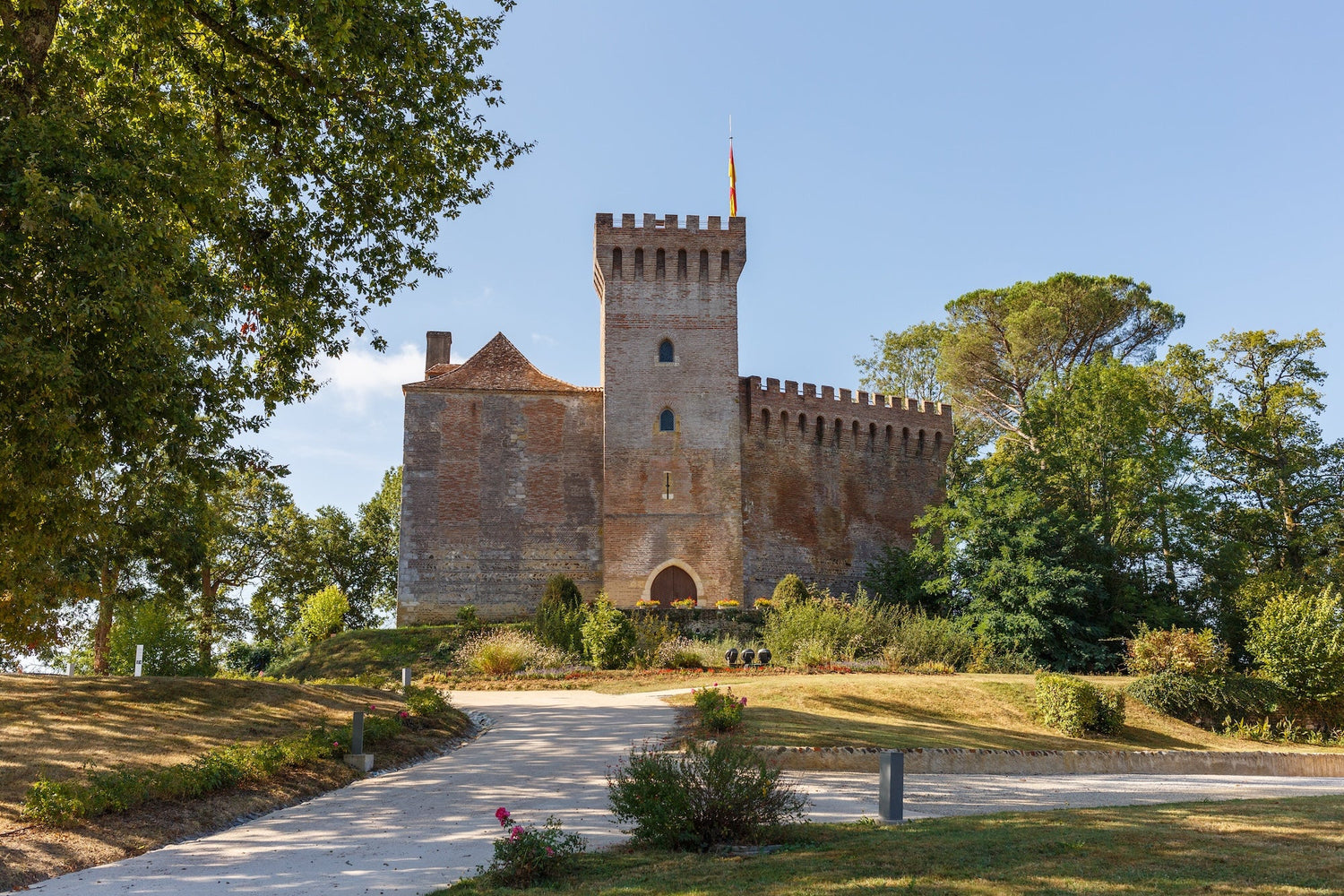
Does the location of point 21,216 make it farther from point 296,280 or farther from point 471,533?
point 471,533

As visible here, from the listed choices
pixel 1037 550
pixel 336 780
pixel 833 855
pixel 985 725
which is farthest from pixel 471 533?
pixel 833 855

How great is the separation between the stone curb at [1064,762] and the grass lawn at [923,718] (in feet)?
1.23

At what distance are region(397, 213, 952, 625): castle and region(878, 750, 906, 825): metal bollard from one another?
23.3m

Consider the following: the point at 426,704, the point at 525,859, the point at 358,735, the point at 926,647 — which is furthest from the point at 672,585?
the point at 525,859

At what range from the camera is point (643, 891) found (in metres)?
Answer: 6.09

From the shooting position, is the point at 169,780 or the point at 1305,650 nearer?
the point at 169,780

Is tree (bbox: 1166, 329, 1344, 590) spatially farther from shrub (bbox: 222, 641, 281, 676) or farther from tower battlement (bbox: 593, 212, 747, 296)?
shrub (bbox: 222, 641, 281, 676)

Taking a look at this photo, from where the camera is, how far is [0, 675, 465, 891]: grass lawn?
809 centimetres

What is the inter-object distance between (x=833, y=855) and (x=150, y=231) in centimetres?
850

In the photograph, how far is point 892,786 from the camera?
8.52 metres

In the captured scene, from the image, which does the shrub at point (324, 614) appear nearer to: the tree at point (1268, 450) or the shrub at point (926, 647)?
the shrub at point (926, 647)

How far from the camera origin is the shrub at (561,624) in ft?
77.5

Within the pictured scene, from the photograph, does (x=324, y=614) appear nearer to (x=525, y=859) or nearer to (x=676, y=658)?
(x=676, y=658)

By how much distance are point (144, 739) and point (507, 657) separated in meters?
11.2
